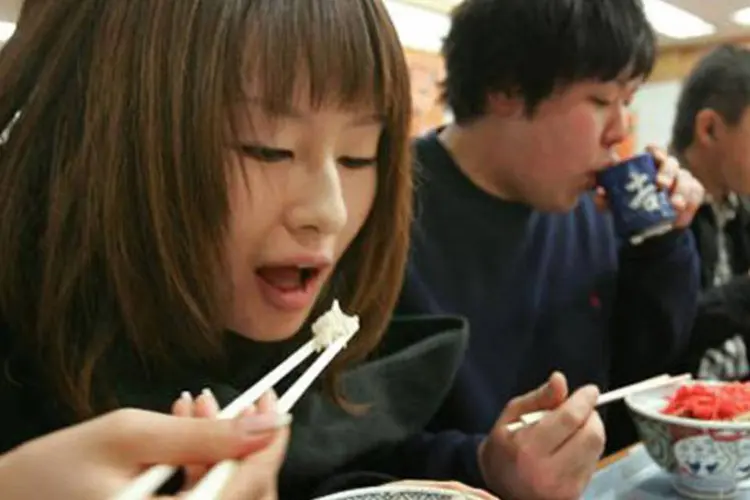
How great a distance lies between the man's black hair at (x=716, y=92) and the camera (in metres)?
2.24

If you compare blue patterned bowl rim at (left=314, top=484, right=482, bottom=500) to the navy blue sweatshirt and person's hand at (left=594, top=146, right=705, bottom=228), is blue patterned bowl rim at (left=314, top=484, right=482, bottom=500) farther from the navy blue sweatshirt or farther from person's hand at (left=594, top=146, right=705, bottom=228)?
person's hand at (left=594, top=146, right=705, bottom=228)

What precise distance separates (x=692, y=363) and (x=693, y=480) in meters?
0.68

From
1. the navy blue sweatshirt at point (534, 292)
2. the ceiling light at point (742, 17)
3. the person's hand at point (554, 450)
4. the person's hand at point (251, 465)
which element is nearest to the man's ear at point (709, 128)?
the navy blue sweatshirt at point (534, 292)

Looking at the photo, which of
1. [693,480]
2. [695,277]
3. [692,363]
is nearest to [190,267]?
[693,480]

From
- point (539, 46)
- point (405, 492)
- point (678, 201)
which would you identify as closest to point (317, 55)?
point (405, 492)

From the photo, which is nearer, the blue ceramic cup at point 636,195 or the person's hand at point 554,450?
the person's hand at point 554,450

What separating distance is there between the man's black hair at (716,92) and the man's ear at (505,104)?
1.10m

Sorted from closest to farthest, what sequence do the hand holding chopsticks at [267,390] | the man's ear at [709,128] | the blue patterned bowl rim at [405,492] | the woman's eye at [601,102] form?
the hand holding chopsticks at [267,390], the blue patterned bowl rim at [405,492], the woman's eye at [601,102], the man's ear at [709,128]

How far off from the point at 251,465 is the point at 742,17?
23.5 feet

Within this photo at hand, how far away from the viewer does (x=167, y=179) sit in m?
0.66

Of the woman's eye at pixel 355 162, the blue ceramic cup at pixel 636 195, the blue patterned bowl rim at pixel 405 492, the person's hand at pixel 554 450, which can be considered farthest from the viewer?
the blue ceramic cup at pixel 636 195

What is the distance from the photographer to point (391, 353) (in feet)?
3.32

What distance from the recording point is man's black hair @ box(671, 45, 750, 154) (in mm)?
2238

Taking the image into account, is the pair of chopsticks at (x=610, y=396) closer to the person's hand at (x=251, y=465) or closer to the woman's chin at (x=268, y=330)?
the woman's chin at (x=268, y=330)
